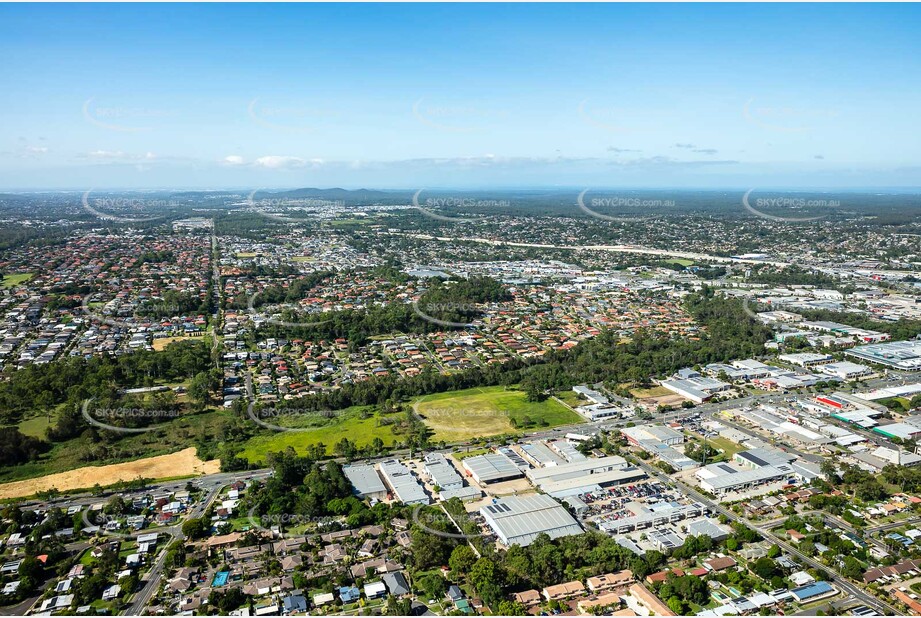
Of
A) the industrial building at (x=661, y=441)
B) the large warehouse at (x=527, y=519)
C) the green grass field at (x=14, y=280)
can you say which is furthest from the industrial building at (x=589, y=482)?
the green grass field at (x=14, y=280)

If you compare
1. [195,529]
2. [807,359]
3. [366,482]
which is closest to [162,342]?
[366,482]

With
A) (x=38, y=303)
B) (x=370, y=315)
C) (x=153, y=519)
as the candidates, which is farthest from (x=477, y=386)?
(x=38, y=303)

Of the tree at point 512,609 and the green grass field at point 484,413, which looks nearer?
the tree at point 512,609

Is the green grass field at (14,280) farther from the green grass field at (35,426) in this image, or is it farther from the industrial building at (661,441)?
the industrial building at (661,441)

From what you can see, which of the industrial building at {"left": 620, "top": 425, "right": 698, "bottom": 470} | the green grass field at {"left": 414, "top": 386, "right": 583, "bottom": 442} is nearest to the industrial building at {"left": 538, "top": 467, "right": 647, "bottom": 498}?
the industrial building at {"left": 620, "top": 425, "right": 698, "bottom": 470}

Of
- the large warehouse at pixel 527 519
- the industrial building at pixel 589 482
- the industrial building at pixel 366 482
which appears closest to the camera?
the large warehouse at pixel 527 519

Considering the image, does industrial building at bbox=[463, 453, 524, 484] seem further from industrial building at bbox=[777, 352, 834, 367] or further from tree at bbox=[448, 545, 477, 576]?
industrial building at bbox=[777, 352, 834, 367]
